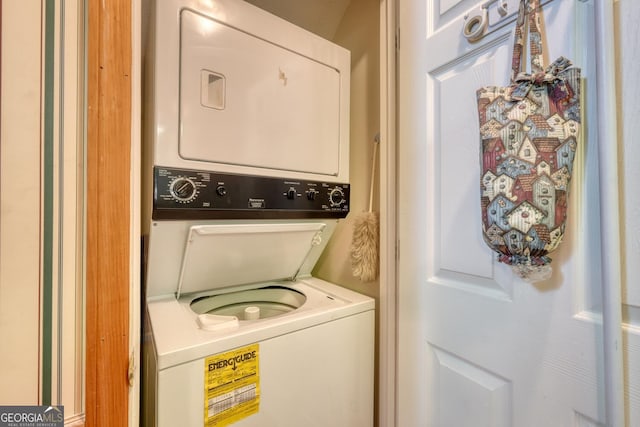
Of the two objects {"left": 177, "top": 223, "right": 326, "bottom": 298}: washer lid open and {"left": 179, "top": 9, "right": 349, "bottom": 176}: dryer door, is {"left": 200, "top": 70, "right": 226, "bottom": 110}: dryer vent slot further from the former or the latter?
{"left": 177, "top": 223, "right": 326, "bottom": 298}: washer lid open

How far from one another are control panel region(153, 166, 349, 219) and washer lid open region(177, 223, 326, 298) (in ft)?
0.22

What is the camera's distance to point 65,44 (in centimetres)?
51

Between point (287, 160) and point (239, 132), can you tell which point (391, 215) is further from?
point (239, 132)

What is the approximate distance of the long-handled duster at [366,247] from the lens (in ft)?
4.45

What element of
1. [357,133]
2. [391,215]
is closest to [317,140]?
[357,133]

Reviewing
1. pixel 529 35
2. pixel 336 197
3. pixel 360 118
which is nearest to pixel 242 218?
pixel 336 197

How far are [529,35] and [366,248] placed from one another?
983 millimetres

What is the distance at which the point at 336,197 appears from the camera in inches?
56.6

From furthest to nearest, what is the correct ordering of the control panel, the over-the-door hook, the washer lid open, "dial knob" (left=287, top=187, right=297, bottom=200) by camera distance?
1. "dial knob" (left=287, top=187, right=297, bottom=200)
2. the washer lid open
3. the control panel
4. the over-the-door hook

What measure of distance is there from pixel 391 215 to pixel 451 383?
69 centimetres

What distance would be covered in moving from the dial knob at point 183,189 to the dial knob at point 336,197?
0.67 metres

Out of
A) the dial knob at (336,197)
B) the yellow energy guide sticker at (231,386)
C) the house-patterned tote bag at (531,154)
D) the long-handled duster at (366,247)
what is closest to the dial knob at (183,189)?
the yellow energy guide sticker at (231,386)

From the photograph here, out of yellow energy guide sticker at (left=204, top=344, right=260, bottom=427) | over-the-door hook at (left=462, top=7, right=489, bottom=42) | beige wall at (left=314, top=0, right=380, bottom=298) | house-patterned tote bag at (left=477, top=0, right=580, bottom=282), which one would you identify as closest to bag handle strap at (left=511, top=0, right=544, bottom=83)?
house-patterned tote bag at (left=477, top=0, right=580, bottom=282)

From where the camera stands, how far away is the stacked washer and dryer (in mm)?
914
